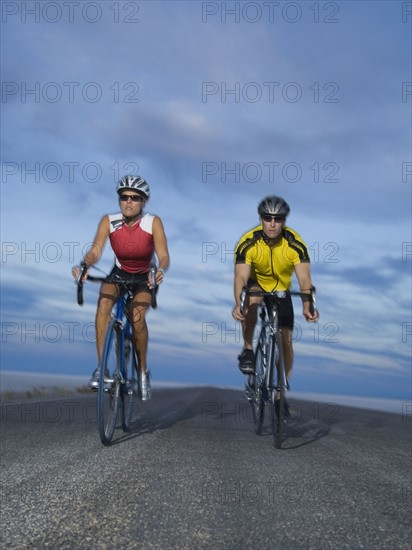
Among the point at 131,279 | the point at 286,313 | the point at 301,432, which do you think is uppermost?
the point at 131,279

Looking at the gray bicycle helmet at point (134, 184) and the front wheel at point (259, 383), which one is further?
the front wheel at point (259, 383)

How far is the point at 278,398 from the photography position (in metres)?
7.61

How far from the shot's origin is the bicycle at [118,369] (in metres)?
6.68

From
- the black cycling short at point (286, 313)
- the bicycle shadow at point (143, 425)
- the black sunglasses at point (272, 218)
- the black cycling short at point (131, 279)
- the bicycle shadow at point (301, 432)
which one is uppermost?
the black sunglasses at point (272, 218)

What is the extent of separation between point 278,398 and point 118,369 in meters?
1.84

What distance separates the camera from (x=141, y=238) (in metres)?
7.42

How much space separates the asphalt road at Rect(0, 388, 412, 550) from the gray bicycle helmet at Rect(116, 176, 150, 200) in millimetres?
2680

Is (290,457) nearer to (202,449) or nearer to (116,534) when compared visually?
(202,449)

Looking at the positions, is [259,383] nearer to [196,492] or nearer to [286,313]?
[286,313]

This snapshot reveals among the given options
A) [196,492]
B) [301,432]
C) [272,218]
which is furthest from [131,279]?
[301,432]

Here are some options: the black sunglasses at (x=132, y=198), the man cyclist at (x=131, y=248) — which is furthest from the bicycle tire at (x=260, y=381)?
the black sunglasses at (x=132, y=198)

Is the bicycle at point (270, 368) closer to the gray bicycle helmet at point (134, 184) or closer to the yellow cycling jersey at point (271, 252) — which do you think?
the yellow cycling jersey at point (271, 252)

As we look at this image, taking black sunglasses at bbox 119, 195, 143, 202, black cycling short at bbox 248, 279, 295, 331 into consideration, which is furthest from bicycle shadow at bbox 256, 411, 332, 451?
black sunglasses at bbox 119, 195, 143, 202

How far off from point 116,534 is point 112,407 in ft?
12.9
